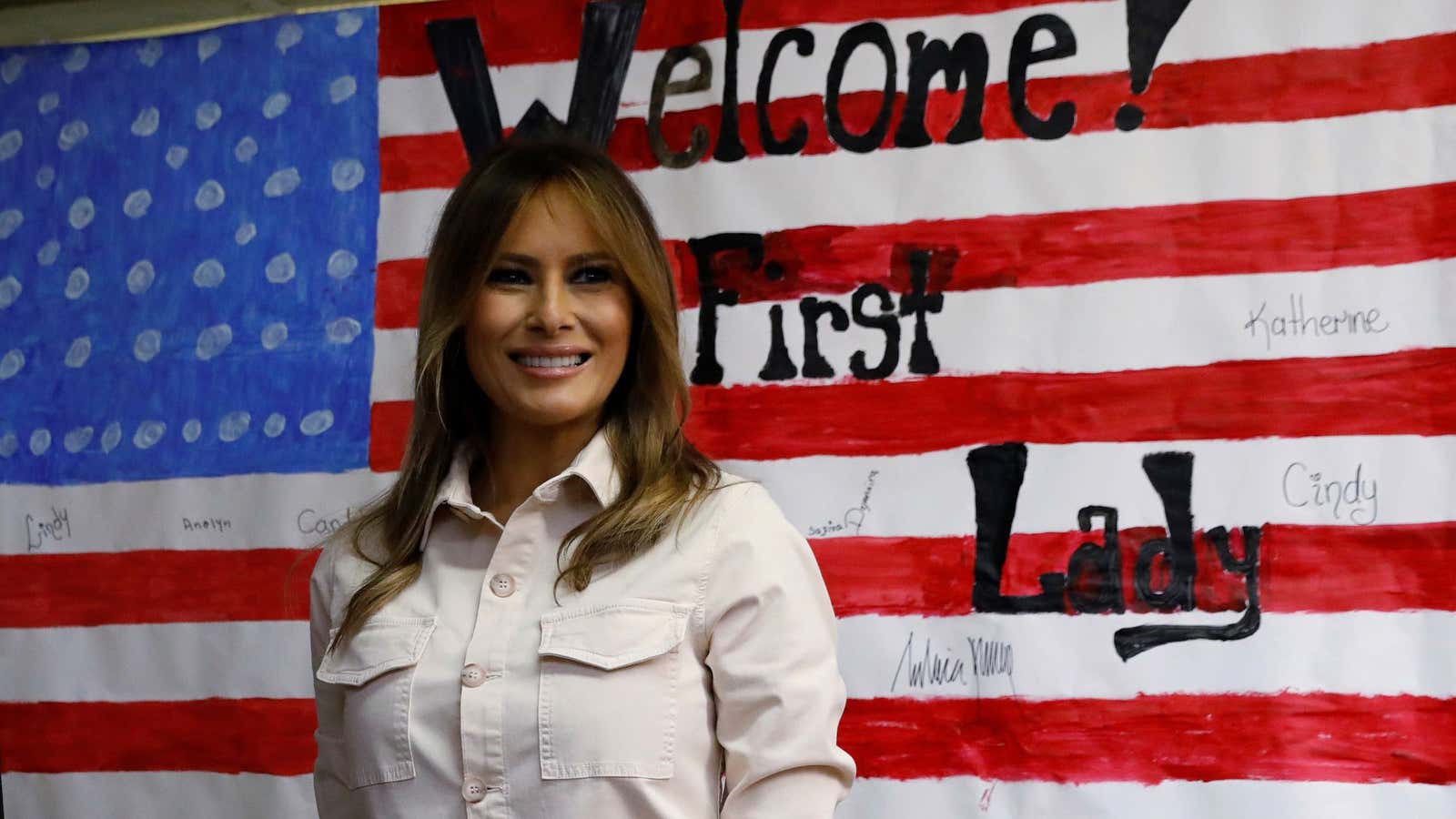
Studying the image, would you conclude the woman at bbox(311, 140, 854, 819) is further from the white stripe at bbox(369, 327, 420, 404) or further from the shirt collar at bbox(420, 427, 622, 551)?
the white stripe at bbox(369, 327, 420, 404)

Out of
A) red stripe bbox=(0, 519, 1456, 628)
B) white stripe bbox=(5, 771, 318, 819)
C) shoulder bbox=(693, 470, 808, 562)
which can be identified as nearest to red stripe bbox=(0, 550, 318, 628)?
red stripe bbox=(0, 519, 1456, 628)

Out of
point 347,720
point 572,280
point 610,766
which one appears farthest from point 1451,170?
point 347,720

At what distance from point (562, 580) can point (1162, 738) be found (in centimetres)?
107

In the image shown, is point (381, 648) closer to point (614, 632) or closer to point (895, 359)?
point (614, 632)

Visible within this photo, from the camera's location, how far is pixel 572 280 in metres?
1.40

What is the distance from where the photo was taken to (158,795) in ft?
7.81

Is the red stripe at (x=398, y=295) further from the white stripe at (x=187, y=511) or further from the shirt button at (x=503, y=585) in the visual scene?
the shirt button at (x=503, y=585)

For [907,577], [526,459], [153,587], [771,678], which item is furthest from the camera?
[153,587]

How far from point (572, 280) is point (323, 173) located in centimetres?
114

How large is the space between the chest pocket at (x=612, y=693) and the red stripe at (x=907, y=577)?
0.55 meters

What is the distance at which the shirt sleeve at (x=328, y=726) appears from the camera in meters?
1.44

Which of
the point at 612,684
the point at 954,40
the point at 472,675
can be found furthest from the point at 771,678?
the point at 954,40

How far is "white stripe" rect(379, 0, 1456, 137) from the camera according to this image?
2.00 meters

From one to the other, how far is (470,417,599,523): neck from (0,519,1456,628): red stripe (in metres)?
0.35
